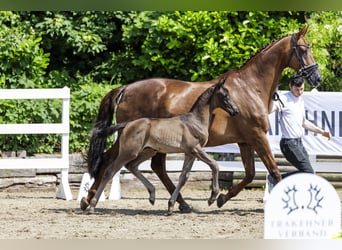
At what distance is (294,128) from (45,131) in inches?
125

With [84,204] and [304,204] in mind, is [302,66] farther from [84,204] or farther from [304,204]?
[84,204]

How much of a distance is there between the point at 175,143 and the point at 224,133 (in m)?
0.60

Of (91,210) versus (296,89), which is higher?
(296,89)

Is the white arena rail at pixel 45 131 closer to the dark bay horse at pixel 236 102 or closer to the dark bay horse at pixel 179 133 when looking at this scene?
the dark bay horse at pixel 236 102

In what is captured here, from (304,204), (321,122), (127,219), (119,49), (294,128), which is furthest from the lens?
(119,49)

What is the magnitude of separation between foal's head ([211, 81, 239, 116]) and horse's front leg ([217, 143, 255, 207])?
61cm

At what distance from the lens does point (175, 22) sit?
41.3ft

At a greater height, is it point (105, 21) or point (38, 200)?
point (105, 21)

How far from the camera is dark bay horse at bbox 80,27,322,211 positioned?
9.78 meters

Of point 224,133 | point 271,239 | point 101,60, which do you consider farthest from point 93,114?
point 271,239

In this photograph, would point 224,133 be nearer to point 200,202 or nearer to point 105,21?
point 200,202

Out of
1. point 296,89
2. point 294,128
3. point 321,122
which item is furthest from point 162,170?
point 321,122

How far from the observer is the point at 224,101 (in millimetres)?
9578

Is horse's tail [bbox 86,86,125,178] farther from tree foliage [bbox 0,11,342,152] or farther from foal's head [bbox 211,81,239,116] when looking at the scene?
tree foliage [bbox 0,11,342,152]
